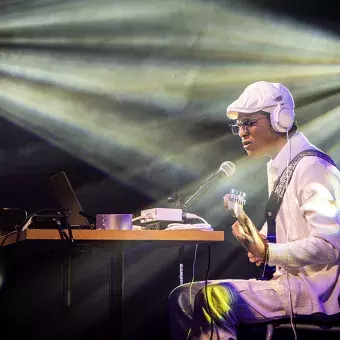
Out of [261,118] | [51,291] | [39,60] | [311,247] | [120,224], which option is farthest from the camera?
[39,60]

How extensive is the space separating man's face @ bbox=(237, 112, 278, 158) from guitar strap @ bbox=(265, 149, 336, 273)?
0.22 metres

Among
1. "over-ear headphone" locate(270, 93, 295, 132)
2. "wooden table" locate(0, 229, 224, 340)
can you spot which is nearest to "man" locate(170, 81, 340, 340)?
"over-ear headphone" locate(270, 93, 295, 132)

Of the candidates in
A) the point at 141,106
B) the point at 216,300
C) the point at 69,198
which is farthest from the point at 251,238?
the point at 141,106

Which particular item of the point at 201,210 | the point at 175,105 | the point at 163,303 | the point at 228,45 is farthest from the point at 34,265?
the point at 228,45

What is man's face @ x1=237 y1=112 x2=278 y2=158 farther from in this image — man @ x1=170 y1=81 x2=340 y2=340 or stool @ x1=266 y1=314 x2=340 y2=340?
stool @ x1=266 y1=314 x2=340 y2=340

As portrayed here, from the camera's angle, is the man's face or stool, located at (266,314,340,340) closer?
stool, located at (266,314,340,340)

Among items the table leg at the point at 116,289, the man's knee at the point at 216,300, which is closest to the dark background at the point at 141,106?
the table leg at the point at 116,289

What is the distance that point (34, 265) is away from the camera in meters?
4.49

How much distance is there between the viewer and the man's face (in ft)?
8.84

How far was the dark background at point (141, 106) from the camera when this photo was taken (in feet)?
14.9

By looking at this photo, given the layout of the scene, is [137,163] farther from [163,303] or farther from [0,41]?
[0,41]

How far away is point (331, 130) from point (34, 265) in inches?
111

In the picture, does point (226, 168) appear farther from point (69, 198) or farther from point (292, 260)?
point (69, 198)

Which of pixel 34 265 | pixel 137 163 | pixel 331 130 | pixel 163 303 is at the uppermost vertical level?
pixel 331 130
